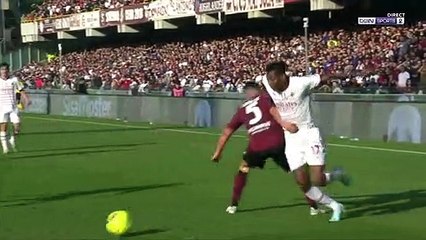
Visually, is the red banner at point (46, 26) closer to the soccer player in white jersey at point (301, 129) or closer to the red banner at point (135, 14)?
the red banner at point (135, 14)

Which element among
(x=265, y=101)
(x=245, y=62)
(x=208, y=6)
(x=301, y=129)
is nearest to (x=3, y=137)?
(x=265, y=101)

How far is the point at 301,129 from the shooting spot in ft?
34.9

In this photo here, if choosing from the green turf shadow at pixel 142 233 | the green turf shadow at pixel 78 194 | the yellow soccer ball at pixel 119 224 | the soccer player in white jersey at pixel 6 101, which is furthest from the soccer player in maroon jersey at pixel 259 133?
the soccer player in white jersey at pixel 6 101

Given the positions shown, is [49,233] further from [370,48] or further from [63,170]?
[370,48]

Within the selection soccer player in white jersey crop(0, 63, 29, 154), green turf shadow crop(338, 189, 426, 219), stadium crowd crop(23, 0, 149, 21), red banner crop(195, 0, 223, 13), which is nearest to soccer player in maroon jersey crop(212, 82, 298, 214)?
green turf shadow crop(338, 189, 426, 219)

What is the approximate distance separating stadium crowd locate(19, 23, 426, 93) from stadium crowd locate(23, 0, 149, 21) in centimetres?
309

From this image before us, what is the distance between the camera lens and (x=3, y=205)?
12.7 meters

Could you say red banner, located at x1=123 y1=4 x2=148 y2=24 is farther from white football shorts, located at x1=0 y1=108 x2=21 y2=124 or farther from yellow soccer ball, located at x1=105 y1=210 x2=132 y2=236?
yellow soccer ball, located at x1=105 y1=210 x2=132 y2=236

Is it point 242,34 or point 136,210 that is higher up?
point 242,34

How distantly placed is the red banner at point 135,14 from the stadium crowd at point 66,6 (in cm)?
56

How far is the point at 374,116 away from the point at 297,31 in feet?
66.3

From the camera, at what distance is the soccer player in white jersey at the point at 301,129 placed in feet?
34.6

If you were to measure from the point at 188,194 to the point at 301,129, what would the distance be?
11.2ft

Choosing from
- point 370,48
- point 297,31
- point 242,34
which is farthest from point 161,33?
point 370,48
